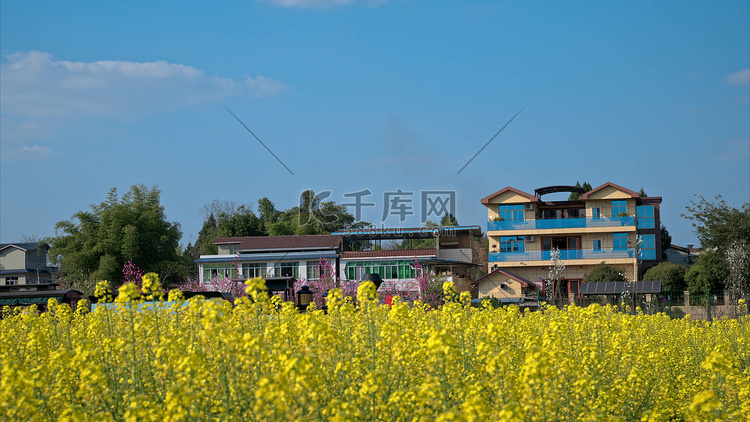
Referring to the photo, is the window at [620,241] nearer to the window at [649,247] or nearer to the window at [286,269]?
the window at [649,247]

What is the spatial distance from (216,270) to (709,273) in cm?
2814

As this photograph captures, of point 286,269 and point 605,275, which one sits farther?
point 286,269

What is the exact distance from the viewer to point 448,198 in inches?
1619

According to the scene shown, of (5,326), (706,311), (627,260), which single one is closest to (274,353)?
(5,326)

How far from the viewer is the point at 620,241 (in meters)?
38.0

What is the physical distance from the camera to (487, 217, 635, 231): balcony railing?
37906 mm

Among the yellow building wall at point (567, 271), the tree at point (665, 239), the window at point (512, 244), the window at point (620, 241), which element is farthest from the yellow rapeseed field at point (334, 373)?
the tree at point (665, 239)

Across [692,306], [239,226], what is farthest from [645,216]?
[239,226]

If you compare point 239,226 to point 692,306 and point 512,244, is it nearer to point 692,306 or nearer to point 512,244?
point 512,244

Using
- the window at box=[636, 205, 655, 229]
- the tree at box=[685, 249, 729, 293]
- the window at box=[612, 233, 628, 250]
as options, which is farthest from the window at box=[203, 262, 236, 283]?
the tree at box=[685, 249, 729, 293]

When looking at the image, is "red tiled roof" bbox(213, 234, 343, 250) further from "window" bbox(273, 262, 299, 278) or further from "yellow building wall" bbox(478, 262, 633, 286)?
"yellow building wall" bbox(478, 262, 633, 286)

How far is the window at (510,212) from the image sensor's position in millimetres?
39656

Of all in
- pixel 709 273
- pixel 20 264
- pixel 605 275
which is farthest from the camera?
pixel 20 264

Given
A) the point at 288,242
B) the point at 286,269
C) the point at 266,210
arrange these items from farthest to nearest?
the point at 266,210 → the point at 288,242 → the point at 286,269
